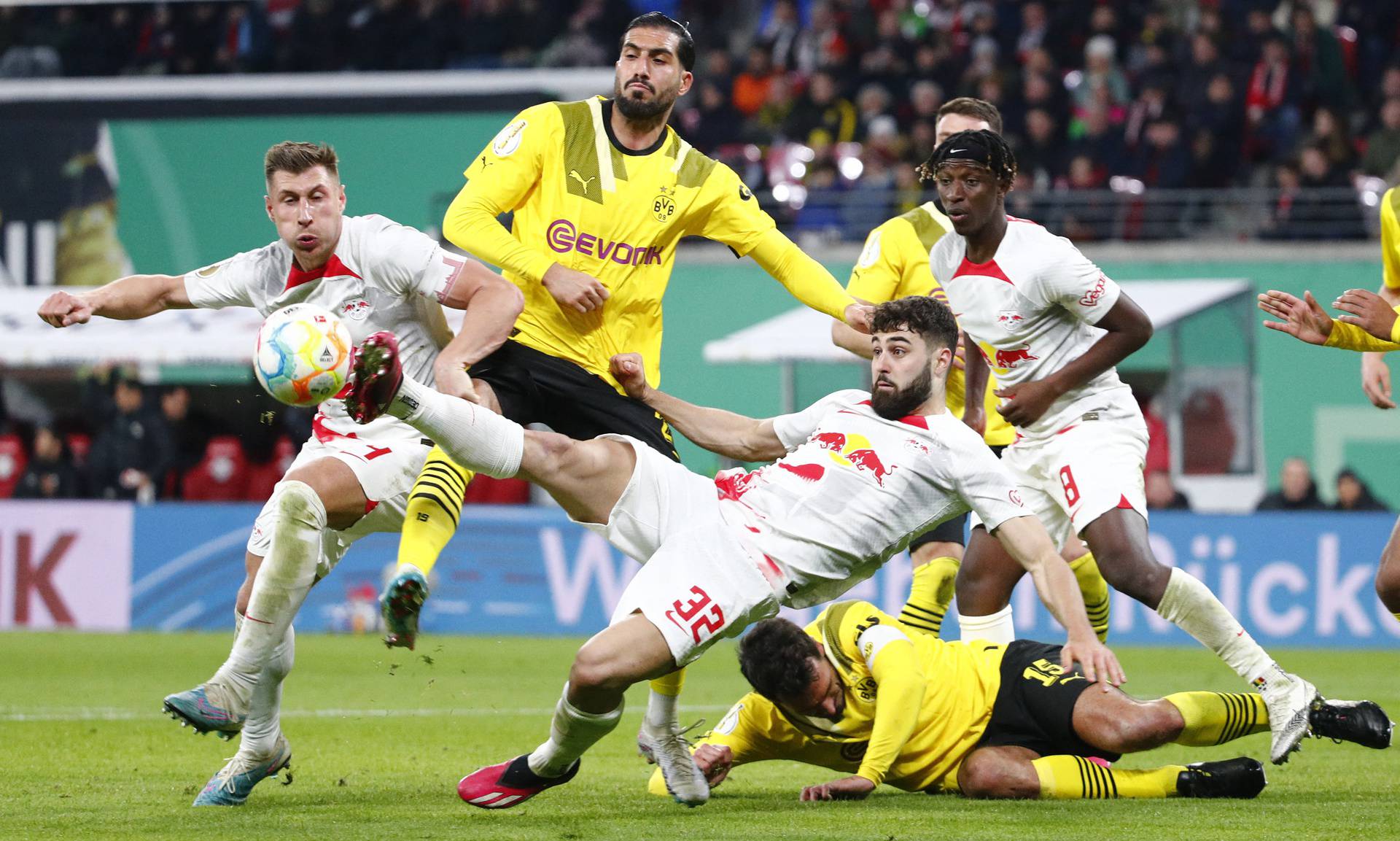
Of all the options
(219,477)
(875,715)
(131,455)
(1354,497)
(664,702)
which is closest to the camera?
(875,715)

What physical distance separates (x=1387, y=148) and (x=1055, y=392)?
11.5 meters

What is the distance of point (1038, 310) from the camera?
7.31 m

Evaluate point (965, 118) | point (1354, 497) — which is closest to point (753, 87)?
point (1354, 497)

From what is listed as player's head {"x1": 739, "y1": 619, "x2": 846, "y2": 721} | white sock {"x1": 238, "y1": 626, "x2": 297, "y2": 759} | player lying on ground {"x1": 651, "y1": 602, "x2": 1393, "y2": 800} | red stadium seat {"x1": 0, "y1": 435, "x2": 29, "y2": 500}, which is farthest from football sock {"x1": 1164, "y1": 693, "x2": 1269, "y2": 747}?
red stadium seat {"x1": 0, "y1": 435, "x2": 29, "y2": 500}

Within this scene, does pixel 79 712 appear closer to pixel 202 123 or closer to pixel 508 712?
Answer: pixel 508 712

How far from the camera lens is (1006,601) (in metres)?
7.66

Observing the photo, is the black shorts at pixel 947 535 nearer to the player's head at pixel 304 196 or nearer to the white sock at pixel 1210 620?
the white sock at pixel 1210 620

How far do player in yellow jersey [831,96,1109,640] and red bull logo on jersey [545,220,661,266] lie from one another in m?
1.08

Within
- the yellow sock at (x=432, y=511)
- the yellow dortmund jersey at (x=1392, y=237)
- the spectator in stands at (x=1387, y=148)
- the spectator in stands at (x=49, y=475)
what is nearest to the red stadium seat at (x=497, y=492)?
the spectator in stands at (x=49, y=475)

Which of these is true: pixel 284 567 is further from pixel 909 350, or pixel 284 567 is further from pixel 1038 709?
pixel 1038 709

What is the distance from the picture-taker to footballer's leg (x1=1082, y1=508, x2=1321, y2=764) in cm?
692

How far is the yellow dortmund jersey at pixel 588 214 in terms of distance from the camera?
6.95m

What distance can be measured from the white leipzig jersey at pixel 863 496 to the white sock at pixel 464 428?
0.85m

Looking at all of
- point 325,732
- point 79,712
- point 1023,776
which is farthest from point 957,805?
point 79,712
